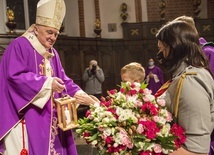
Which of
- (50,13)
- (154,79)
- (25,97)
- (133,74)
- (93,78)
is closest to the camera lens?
(25,97)

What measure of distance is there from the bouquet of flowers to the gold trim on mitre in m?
1.38

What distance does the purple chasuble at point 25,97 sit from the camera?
279 centimetres

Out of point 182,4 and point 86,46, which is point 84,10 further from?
point 182,4

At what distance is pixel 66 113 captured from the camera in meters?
2.68

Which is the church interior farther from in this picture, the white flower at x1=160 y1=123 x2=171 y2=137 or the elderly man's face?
the white flower at x1=160 y1=123 x2=171 y2=137

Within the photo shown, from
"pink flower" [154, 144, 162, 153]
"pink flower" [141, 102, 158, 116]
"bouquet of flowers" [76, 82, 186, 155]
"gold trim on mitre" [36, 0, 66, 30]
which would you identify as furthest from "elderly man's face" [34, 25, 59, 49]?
"pink flower" [154, 144, 162, 153]

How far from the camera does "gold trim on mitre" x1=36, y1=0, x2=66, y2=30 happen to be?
2943mm

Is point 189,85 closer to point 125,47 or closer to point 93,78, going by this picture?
point 93,78

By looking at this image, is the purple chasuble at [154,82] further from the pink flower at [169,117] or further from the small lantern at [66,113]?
the pink flower at [169,117]

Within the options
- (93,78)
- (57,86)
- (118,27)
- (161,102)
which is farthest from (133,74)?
(118,27)

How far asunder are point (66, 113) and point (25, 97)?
40cm

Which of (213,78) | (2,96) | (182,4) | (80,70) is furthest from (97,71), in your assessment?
(213,78)

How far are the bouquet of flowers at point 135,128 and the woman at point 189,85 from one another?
5 cm

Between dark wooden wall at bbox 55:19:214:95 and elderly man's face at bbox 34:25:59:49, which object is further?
dark wooden wall at bbox 55:19:214:95
